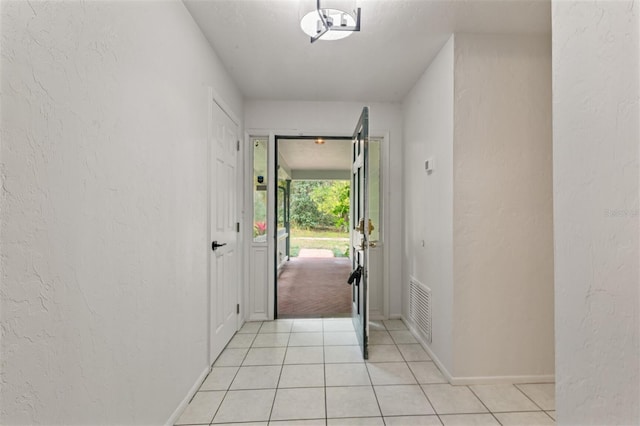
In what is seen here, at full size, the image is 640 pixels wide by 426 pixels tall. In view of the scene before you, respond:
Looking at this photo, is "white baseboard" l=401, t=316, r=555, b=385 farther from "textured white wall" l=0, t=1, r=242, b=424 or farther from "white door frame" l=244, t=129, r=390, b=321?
"textured white wall" l=0, t=1, r=242, b=424

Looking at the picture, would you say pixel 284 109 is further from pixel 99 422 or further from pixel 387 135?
pixel 99 422

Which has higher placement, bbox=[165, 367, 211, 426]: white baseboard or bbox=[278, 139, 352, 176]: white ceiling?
bbox=[278, 139, 352, 176]: white ceiling

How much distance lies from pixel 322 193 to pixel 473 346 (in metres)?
10.2

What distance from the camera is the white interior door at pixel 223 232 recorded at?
89.3 inches

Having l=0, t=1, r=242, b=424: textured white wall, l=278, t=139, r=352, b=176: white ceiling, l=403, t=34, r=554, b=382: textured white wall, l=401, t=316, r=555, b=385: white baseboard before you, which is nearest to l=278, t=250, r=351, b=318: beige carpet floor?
l=401, t=316, r=555, b=385: white baseboard

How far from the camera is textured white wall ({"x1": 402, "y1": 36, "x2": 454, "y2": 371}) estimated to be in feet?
6.93

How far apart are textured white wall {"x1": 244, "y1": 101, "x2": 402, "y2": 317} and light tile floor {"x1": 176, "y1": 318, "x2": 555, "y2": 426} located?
92cm

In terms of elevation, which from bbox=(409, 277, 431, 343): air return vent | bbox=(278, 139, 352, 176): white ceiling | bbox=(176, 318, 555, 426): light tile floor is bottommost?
bbox=(176, 318, 555, 426): light tile floor

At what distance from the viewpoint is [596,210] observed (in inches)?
31.1

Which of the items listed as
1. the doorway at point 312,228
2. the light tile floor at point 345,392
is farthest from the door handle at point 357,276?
the doorway at point 312,228

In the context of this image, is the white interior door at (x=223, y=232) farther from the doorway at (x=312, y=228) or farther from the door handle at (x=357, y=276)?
the door handle at (x=357, y=276)

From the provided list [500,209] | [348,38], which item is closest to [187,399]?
[500,209]

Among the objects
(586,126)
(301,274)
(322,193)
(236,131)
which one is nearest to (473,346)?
(586,126)

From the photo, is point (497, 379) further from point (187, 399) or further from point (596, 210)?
point (187, 399)
